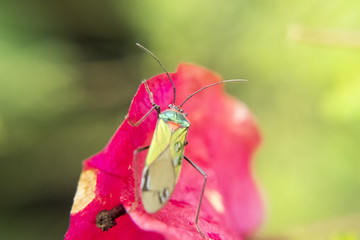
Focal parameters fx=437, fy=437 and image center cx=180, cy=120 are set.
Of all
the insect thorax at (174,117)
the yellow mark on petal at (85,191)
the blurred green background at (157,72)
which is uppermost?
the blurred green background at (157,72)

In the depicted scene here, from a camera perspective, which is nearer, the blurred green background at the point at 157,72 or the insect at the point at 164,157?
the insect at the point at 164,157

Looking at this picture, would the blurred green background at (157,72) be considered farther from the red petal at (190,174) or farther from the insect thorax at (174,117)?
the insect thorax at (174,117)

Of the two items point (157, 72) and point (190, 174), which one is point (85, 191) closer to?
point (190, 174)

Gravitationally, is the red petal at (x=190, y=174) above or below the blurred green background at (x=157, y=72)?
below

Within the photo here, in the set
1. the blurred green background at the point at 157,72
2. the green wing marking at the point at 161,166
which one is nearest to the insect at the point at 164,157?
the green wing marking at the point at 161,166

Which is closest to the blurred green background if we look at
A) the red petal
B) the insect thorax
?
the red petal

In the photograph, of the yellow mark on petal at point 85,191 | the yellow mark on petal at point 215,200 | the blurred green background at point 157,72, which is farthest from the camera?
the blurred green background at point 157,72

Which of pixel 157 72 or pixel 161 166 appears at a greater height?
pixel 157 72

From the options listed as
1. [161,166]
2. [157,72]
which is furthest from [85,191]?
[157,72]
